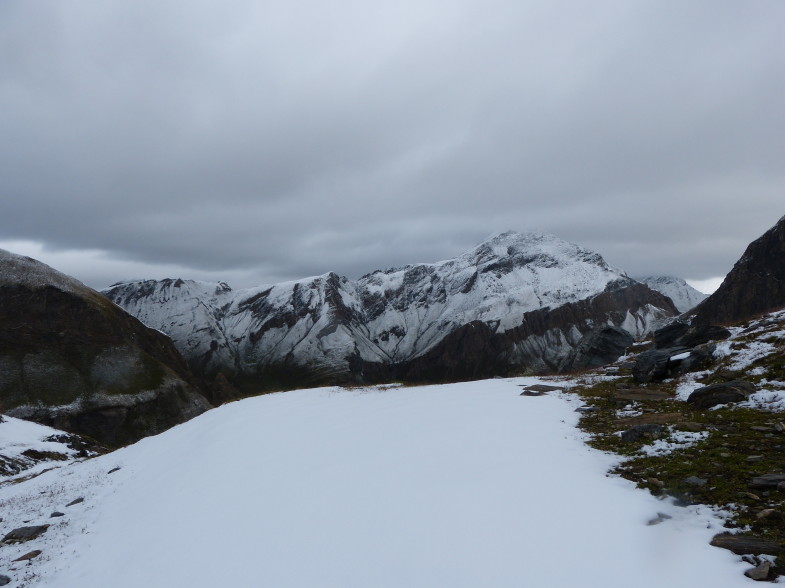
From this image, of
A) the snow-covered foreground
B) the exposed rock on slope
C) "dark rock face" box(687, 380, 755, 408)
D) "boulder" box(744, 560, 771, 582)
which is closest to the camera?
"boulder" box(744, 560, 771, 582)

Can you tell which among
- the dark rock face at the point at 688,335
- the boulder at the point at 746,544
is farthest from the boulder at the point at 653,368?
the boulder at the point at 746,544

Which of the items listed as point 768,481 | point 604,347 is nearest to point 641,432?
point 768,481

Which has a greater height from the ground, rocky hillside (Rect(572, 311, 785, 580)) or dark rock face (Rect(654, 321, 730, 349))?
dark rock face (Rect(654, 321, 730, 349))

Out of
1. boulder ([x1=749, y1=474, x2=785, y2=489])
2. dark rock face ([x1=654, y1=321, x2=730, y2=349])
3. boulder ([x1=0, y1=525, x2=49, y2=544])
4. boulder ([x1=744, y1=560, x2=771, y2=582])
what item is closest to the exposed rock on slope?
boulder ([x1=0, y1=525, x2=49, y2=544])

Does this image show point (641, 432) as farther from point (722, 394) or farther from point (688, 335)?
point (688, 335)

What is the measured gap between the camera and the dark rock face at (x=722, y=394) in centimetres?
1667

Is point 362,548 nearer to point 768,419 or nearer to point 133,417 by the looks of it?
point 768,419

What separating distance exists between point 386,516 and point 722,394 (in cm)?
1418

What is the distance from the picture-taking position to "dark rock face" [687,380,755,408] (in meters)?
16.7

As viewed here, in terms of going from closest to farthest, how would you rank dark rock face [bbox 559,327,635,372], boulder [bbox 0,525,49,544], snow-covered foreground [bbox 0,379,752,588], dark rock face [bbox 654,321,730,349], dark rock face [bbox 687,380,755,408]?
snow-covered foreground [bbox 0,379,752,588], boulder [bbox 0,525,49,544], dark rock face [bbox 687,380,755,408], dark rock face [bbox 654,321,730,349], dark rock face [bbox 559,327,635,372]

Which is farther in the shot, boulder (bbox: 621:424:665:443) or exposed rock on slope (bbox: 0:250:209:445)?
exposed rock on slope (bbox: 0:250:209:445)

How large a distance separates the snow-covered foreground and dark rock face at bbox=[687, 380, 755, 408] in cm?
511

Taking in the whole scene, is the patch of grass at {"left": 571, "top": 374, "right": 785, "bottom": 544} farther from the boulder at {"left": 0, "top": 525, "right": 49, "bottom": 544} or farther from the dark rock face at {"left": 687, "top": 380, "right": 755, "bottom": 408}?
the boulder at {"left": 0, "top": 525, "right": 49, "bottom": 544}

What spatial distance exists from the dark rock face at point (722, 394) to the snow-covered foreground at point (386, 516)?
5.11 metres
